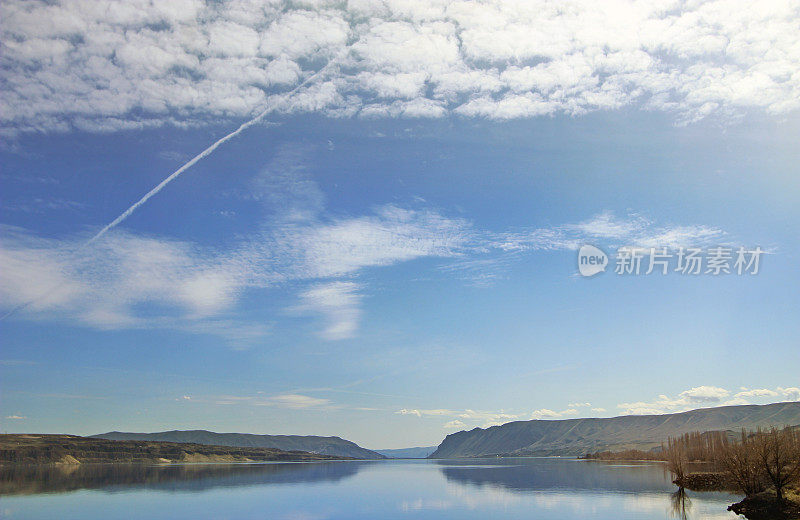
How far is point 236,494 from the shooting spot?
245ft

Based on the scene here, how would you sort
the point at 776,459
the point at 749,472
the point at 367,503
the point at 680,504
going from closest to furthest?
1. the point at 776,459
2. the point at 749,472
3. the point at 680,504
4. the point at 367,503

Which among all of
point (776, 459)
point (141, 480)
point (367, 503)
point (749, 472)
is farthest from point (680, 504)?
point (141, 480)

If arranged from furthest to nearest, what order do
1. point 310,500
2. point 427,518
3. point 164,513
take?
point 310,500, point 164,513, point 427,518

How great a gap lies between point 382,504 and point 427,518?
13138 millimetres

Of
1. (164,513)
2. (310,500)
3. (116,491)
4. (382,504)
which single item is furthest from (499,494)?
(116,491)

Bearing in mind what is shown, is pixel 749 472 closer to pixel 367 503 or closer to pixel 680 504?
pixel 680 504

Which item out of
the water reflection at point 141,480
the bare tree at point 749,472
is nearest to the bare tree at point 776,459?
the bare tree at point 749,472

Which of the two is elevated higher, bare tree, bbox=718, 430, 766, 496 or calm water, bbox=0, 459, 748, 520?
bare tree, bbox=718, 430, 766, 496

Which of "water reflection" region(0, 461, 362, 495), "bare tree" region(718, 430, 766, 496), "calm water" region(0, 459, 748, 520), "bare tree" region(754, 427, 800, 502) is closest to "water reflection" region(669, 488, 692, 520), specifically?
"calm water" region(0, 459, 748, 520)

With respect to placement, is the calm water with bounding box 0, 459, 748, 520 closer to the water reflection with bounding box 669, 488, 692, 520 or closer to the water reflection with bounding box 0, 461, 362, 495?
the water reflection with bounding box 669, 488, 692, 520

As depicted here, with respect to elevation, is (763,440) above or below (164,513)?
above

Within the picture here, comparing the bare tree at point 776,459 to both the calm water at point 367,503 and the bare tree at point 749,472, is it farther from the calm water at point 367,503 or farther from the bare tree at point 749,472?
the calm water at point 367,503

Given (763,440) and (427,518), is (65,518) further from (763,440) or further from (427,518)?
(763,440)

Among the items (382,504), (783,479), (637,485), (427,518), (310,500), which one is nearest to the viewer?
(783,479)
